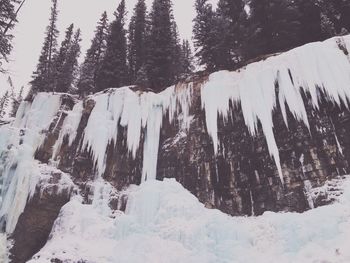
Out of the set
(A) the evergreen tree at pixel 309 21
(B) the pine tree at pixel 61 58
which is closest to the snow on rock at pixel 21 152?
(B) the pine tree at pixel 61 58

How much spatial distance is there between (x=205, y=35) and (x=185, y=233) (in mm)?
13896

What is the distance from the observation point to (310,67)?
12500mm

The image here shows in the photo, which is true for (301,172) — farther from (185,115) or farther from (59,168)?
(59,168)

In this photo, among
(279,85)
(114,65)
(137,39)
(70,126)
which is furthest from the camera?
(137,39)

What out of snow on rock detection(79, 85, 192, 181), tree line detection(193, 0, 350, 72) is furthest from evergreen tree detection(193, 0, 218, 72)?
snow on rock detection(79, 85, 192, 181)

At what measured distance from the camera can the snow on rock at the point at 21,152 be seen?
13.1 meters

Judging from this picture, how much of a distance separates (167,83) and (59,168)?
31.5 feet

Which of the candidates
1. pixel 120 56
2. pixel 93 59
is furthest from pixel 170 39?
pixel 93 59

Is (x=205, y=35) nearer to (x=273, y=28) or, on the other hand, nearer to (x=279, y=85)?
(x=273, y=28)

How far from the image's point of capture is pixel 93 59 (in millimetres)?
26844

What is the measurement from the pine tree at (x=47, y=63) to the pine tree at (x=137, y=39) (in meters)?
5.69

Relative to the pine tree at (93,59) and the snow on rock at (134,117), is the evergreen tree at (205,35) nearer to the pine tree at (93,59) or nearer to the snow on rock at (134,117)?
the snow on rock at (134,117)

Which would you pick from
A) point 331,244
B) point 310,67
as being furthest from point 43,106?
point 331,244

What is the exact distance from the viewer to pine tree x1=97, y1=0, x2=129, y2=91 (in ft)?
75.3
